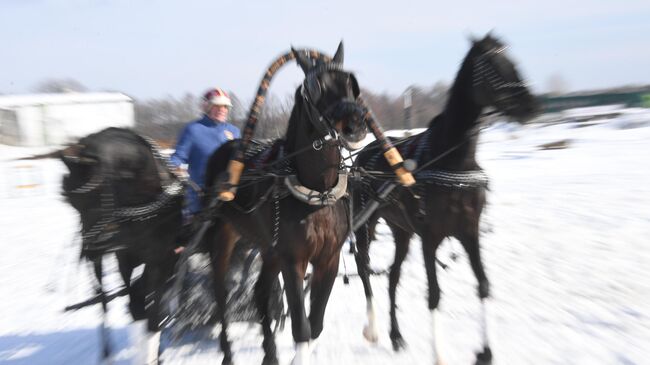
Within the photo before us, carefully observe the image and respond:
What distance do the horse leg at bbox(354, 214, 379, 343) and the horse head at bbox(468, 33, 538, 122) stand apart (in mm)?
1833

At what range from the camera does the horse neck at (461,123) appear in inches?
157

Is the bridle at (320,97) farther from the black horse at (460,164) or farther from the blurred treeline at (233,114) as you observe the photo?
the blurred treeline at (233,114)

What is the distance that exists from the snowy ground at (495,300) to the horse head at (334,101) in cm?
232

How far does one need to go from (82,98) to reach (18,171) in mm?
21485

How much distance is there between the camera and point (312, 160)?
10.2ft

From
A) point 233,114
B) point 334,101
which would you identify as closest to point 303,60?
point 334,101

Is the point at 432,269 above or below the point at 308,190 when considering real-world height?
below

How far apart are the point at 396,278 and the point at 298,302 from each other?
2.07 metres

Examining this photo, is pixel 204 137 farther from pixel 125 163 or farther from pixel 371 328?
pixel 371 328

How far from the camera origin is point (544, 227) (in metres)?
8.34

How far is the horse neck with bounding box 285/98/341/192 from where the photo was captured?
121 inches

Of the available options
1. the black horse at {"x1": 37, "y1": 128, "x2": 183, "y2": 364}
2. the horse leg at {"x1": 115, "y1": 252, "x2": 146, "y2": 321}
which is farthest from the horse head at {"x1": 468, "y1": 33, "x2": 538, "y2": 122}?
the horse leg at {"x1": 115, "y1": 252, "x2": 146, "y2": 321}

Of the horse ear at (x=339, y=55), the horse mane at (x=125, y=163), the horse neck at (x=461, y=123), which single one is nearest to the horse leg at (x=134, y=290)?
the horse mane at (x=125, y=163)

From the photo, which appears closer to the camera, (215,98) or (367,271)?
(215,98)
